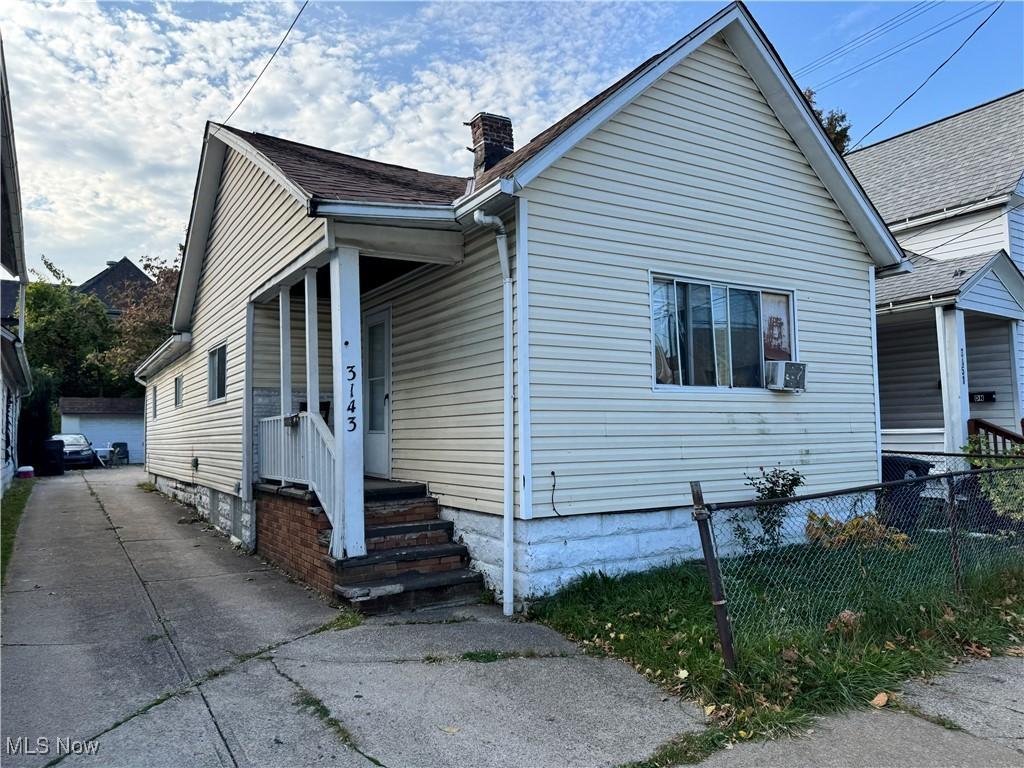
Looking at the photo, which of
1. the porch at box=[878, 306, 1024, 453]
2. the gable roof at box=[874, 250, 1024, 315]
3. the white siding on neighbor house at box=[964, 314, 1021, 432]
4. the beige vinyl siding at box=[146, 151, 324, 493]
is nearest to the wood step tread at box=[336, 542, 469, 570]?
the beige vinyl siding at box=[146, 151, 324, 493]

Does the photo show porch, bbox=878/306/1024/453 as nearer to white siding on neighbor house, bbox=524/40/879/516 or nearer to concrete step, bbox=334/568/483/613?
white siding on neighbor house, bbox=524/40/879/516

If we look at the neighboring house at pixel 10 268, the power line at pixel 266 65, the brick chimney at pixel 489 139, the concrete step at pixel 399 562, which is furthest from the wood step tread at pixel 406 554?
the neighboring house at pixel 10 268

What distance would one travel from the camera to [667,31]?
30.0ft

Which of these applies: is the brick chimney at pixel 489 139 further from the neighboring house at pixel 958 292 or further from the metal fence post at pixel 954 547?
the metal fence post at pixel 954 547

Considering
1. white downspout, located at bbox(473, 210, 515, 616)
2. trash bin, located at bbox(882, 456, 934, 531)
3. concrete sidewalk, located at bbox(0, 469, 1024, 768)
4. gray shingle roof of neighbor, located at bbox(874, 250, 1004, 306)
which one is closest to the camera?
concrete sidewalk, located at bbox(0, 469, 1024, 768)

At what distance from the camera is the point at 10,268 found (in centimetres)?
1459

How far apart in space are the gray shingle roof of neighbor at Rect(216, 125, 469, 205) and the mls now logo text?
167 inches

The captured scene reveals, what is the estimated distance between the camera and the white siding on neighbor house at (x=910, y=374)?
1295 centimetres

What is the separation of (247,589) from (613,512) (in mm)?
3794

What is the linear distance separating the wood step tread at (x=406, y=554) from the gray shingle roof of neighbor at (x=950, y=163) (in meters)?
11.7

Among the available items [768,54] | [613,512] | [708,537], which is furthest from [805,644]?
[768,54]

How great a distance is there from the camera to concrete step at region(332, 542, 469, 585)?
638cm

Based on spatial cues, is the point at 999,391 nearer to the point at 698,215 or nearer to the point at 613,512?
the point at 698,215

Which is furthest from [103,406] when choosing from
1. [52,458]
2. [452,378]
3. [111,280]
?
[452,378]
